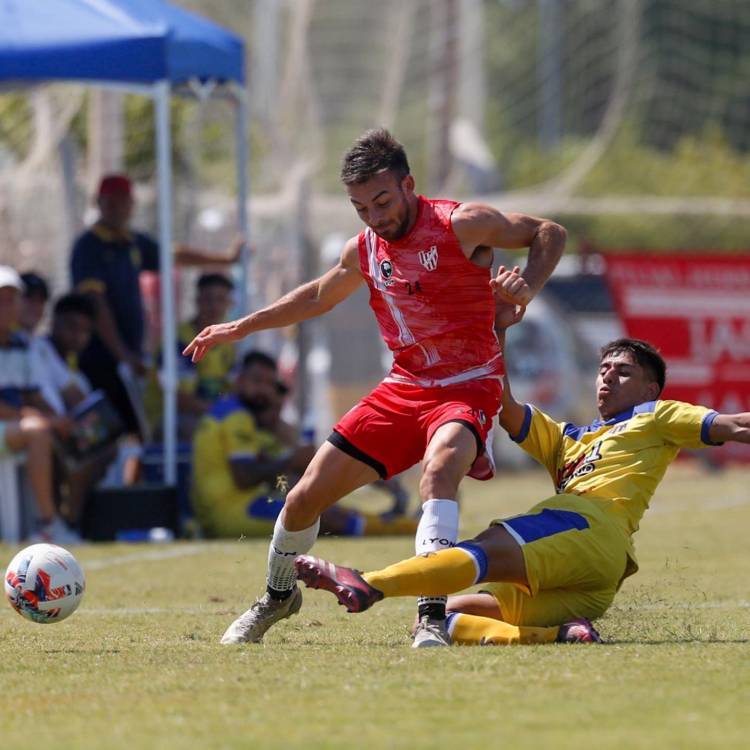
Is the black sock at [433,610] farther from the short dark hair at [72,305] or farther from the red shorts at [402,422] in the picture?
the short dark hair at [72,305]

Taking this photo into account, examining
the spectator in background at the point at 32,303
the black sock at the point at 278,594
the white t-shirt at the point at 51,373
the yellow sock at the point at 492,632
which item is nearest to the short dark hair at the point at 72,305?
the spectator in background at the point at 32,303

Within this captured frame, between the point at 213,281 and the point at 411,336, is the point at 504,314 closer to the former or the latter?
the point at 411,336

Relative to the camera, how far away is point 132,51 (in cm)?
1171

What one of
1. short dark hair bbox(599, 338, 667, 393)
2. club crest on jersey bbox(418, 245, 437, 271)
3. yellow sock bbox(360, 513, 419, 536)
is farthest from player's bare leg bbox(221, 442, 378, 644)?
yellow sock bbox(360, 513, 419, 536)

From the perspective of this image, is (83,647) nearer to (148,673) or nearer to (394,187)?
(148,673)

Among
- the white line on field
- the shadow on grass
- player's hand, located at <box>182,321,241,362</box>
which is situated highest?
player's hand, located at <box>182,321,241,362</box>

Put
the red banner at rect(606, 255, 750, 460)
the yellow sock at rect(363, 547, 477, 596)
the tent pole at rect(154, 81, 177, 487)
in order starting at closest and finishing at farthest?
the yellow sock at rect(363, 547, 477, 596) < the tent pole at rect(154, 81, 177, 487) < the red banner at rect(606, 255, 750, 460)

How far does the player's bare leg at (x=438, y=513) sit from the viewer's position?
19.5 feet

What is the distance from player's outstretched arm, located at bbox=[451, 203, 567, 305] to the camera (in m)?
6.24

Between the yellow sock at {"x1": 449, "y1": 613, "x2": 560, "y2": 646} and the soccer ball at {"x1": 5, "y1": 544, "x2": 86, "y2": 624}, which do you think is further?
the soccer ball at {"x1": 5, "y1": 544, "x2": 86, "y2": 624}

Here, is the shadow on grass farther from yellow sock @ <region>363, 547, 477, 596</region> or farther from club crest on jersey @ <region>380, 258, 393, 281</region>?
club crest on jersey @ <region>380, 258, 393, 281</region>

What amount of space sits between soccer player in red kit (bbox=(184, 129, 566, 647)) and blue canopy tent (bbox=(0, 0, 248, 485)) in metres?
5.71

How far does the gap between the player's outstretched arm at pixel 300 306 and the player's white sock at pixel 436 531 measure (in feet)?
3.60

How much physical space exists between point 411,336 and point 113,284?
7.35 meters
